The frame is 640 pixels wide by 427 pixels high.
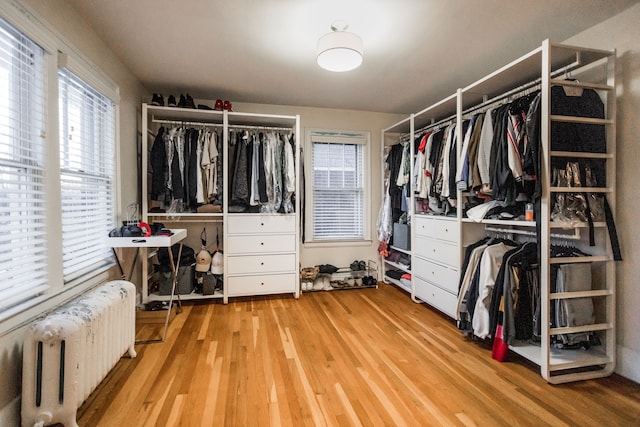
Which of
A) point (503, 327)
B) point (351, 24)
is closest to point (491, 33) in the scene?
point (351, 24)

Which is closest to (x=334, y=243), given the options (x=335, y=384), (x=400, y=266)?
(x=400, y=266)

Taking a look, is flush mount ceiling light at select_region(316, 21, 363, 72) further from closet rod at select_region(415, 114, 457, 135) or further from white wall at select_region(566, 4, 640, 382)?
white wall at select_region(566, 4, 640, 382)

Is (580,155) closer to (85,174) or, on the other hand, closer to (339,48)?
(339,48)

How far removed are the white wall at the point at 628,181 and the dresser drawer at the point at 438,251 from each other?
3.35ft

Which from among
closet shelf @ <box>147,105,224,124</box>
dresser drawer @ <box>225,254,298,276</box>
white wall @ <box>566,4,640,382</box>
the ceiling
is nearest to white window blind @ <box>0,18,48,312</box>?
the ceiling

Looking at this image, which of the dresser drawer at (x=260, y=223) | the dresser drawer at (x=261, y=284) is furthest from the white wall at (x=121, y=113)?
the dresser drawer at (x=261, y=284)

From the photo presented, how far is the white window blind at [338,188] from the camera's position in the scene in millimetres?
3996

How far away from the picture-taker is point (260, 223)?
325 cm

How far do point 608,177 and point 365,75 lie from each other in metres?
2.04

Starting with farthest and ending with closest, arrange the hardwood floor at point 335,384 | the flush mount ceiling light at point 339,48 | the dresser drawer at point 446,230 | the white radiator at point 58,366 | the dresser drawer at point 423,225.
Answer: the dresser drawer at point 423,225 < the dresser drawer at point 446,230 < the flush mount ceiling light at point 339,48 < the hardwood floor at point 335,384 < the white radiator at point 58,366

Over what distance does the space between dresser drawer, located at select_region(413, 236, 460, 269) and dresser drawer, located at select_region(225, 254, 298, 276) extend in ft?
4.56

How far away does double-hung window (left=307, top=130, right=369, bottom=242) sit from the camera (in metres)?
3.99

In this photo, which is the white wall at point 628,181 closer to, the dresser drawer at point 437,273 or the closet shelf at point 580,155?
the closet shelf at point 580,155

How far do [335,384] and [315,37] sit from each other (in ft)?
7.78
